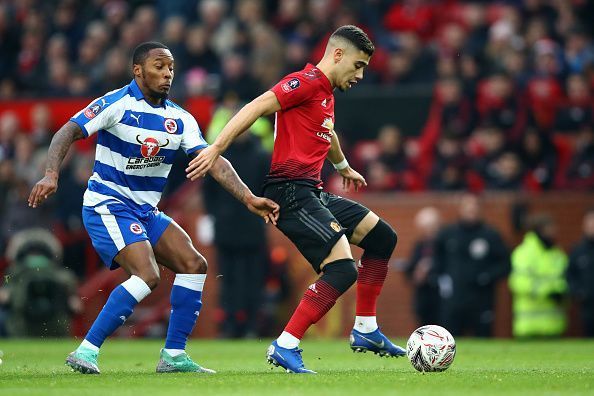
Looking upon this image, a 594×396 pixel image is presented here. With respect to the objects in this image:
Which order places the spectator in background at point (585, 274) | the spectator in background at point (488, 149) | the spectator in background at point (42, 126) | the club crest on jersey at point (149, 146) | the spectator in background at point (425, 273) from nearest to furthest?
the club crest on jersey at point (149, 146), the spectator in background at point (585, 274), the spectator in background at point (425, 273), the spectator in background at point (488, 149), the spectator in background at point (42, 126)

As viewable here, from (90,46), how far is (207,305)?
6.23 m

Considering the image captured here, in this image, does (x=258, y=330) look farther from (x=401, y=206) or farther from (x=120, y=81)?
(x=120, y=81)

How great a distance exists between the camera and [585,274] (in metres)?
16.1

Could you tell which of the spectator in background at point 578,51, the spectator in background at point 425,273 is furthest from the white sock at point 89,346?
the spectator in background at point 578,51

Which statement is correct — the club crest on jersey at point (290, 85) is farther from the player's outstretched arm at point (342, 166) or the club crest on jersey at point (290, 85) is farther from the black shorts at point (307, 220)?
the player's outstretched arm at point (342, 166)

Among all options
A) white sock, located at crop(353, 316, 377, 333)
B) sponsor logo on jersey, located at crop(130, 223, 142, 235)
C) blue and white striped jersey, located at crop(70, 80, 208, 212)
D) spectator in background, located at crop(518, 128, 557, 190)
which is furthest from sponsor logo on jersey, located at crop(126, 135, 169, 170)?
spectator in background, located at crop(518, 128, 557, 190)

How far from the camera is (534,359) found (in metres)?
11.4

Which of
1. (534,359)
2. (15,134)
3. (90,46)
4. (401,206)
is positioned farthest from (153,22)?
(534,359)

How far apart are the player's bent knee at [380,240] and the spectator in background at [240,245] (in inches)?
251

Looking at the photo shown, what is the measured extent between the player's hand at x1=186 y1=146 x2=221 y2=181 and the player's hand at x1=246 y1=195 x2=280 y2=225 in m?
0.50

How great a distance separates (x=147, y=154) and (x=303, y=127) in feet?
3.91

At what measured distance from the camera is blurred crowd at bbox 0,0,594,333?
56.3ft

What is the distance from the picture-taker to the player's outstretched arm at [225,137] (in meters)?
8.87

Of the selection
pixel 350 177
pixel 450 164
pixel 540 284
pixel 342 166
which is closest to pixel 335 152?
pixel 342 166
